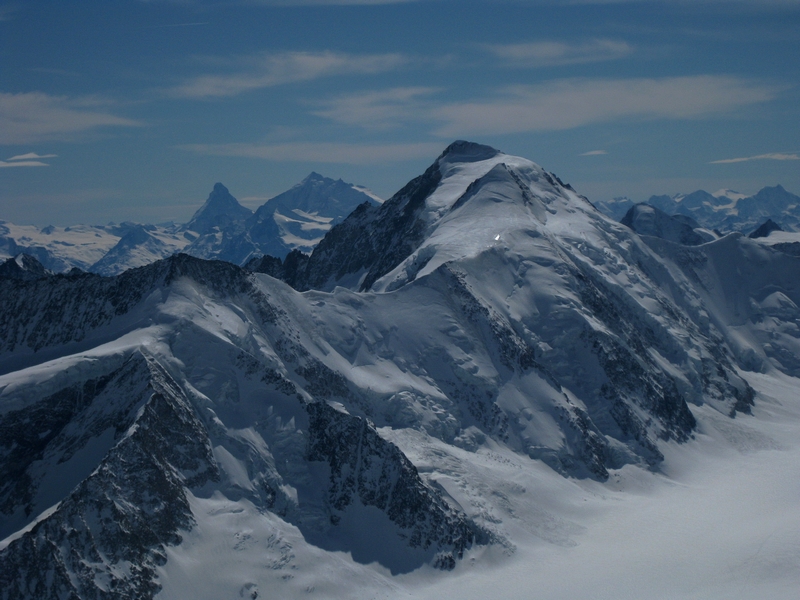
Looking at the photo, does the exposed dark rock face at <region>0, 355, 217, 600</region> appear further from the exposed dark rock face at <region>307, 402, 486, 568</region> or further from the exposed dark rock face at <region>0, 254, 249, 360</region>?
the exposed dark rock face at <region>0, 254, 249, 360</region>

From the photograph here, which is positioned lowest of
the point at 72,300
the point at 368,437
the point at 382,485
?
the point at 382,485

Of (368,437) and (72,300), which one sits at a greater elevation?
(72,300)

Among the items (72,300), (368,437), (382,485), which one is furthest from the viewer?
(72,300)

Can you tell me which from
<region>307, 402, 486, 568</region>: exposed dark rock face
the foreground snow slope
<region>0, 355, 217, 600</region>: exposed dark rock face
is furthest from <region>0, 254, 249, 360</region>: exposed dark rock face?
<region>307, 402, 486, 568</region>: exposed dark rock face

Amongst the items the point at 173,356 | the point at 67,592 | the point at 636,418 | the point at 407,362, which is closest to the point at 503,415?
the point at 407,362

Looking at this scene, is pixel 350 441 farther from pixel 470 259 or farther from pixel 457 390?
pixel 470 259

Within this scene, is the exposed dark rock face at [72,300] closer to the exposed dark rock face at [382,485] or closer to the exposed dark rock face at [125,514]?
the exposed dark rock face at [125,514]

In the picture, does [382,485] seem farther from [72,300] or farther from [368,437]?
[72,300]

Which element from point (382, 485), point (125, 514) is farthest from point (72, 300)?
point (382, 485)

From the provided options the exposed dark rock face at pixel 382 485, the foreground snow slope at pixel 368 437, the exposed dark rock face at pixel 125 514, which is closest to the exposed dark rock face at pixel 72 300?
the foreground snow slope at pixel 368 437
